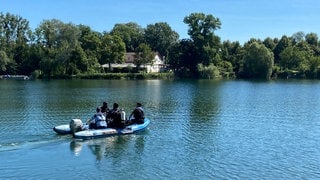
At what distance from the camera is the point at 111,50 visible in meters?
126

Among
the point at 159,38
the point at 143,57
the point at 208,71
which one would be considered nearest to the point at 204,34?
the point at 208,71

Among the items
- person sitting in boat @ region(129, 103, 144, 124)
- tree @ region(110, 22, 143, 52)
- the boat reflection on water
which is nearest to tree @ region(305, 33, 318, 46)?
tree @ region(110, 22, 143, 52)

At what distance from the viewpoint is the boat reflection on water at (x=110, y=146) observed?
23641 mm

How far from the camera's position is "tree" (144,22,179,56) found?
533 feet

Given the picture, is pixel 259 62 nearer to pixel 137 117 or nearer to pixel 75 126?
pixel 137 117

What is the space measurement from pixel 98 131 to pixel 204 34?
104814 millimetres

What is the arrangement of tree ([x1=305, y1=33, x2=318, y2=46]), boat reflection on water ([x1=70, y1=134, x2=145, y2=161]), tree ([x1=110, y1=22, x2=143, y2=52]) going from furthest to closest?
tree ([x1=305, y1=33, x2=318, y2=46])
tree ([x1=110, y1=22, x2=143, y2=52])
boat reflection on water ([x1=70, y1=134, x2=145, y2=161])

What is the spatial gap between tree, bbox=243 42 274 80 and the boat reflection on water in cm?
10606

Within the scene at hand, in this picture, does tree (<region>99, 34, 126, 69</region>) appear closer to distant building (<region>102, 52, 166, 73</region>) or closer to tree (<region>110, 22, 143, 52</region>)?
distant building (<region>102, 52, 166, 73</region>)

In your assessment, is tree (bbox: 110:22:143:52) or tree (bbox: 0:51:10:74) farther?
tree (bbox: 110:22:143:52)

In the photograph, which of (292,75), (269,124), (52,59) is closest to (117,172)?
(269,124)

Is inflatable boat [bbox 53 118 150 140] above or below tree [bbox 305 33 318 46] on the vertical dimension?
below

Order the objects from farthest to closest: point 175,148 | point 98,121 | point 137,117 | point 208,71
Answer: point 208,71, point 137,117, point 98,121, point 175,148

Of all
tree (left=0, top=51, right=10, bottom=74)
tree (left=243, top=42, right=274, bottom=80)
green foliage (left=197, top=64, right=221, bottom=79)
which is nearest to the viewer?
tree (left=0, top=51, right=10, bottom=74)
